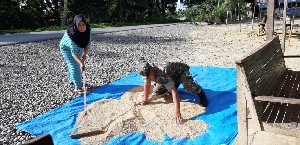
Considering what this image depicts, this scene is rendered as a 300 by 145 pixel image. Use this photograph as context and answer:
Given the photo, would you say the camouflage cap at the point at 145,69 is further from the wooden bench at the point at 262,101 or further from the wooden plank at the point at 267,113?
the wooden plank at the point at 267,113

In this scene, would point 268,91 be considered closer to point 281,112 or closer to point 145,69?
point 281,112

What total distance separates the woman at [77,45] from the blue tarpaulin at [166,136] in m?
0.45

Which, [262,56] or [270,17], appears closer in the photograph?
[262,56]

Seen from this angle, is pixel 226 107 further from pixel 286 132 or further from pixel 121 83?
pixel 121 83

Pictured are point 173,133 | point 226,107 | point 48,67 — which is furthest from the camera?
point 48,67

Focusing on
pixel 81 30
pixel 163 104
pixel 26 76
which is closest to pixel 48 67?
pixel 26 76

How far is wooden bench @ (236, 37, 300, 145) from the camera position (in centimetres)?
273

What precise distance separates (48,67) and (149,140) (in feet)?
16.7

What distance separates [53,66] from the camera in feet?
25.8

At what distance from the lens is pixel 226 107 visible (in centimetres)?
438

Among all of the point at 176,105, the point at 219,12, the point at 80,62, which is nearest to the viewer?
the point at 176,105

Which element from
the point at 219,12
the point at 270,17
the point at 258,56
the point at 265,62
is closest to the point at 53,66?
the point at 270,17

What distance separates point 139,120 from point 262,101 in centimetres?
157

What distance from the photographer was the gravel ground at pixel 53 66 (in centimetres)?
462
